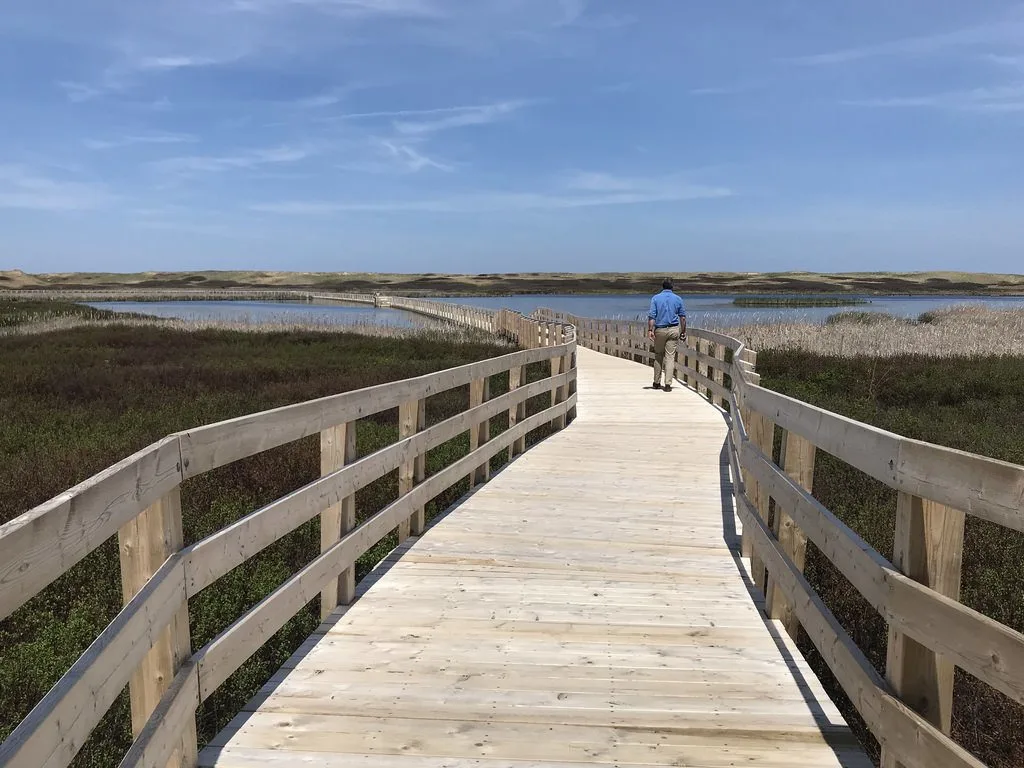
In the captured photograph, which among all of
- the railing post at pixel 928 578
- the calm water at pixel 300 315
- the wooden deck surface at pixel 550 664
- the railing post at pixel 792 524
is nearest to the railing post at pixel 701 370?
the wooden deck surface at pixel 550 664

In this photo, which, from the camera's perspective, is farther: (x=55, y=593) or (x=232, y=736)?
(x=55, y=593)

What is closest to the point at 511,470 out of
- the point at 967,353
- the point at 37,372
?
the point at 37,372

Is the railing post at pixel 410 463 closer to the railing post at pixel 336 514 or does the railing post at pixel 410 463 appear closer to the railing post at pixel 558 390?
the railing post at pixel 336 514

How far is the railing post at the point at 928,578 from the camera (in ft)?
8.07

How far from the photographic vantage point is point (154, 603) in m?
2.48

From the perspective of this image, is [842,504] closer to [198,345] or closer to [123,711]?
[123,711]

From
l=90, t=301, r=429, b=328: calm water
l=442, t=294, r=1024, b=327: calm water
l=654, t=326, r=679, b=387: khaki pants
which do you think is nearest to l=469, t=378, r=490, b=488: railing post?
l=654, t=326, r=679, b=387: khaki pants

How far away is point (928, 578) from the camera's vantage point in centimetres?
252

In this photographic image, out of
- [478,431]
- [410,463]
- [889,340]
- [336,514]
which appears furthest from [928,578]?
[889,340]

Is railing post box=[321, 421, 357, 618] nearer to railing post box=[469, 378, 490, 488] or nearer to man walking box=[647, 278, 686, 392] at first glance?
railing post box=[469, 378, 490, 488]

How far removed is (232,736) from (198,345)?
24.4 meters

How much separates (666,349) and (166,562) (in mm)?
14196

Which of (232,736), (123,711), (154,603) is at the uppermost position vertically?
(154,603)

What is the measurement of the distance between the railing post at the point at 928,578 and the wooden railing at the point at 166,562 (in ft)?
7.81
